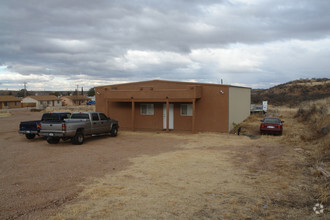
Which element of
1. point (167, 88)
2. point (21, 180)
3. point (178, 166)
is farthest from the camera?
point (167, 88)

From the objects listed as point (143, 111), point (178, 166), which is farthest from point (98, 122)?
point (178, 166)

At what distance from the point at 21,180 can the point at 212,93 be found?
14.7 metres

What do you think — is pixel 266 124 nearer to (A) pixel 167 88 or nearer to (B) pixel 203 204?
(A) pixel 167 88

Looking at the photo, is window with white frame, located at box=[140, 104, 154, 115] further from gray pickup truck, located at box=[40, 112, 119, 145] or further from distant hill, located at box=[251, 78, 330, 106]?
distant hill, located at box=[251, 78, 330, 106]

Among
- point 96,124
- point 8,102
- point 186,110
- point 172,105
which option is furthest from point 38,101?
point 96,124

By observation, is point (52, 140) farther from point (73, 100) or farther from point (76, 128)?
point (73, 100)

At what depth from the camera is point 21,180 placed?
798 cm

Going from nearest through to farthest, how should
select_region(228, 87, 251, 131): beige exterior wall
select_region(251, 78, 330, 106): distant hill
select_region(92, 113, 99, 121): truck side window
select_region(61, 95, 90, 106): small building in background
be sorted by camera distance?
select_region(92, 113, 99, 121): truck side window
select_region(228, 87, 251, 131): beige exterior wall
select_region(251, 78, 330, 106): distant hill
select_region(61, 95, 90, 106): small building in background

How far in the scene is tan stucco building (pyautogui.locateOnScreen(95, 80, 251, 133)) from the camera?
19.9m

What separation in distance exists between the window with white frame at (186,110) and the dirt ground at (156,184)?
25.1 ft

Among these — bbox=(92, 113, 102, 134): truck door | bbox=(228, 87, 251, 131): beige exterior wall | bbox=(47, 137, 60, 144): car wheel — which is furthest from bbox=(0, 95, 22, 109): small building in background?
bbox=(228, 87, 251, 131): beige exterior wall

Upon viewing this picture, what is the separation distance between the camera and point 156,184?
7.65 meters

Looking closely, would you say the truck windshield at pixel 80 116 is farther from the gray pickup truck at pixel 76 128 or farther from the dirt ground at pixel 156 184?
the dirt ground at pixel 156 184

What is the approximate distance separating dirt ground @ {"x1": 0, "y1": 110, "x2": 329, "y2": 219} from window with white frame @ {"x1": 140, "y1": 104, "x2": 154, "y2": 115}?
8.89 m
